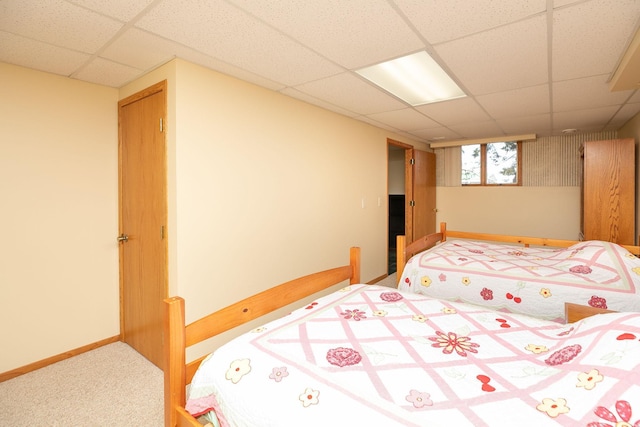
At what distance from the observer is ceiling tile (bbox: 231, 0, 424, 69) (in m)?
1.48

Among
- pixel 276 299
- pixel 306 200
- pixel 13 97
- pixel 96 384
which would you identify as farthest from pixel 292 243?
pixel 13 97

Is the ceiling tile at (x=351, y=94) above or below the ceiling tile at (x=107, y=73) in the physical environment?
above

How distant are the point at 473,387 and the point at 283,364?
625 millimetres

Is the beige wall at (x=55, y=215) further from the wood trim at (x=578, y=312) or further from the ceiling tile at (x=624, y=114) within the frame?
the ceiling tile at (x=624, y=114)

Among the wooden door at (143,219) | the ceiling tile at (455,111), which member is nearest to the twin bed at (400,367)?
the wooden door at (143,219)

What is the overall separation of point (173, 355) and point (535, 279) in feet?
7.84

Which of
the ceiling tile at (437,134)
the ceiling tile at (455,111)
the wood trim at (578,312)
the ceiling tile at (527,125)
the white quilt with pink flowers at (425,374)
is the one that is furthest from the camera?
the ceiling tile at (437,134)

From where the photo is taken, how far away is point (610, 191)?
3354 mm

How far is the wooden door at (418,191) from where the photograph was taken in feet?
16.1

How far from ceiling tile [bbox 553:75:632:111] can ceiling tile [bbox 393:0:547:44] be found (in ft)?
4.31

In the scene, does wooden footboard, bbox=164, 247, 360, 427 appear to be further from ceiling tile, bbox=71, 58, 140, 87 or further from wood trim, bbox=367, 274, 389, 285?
wood trim, bbox=367, 274, 389, 285

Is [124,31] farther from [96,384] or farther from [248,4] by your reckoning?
[96,384]

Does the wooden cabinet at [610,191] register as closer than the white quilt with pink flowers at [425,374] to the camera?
No

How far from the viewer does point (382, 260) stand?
14.4 ft
